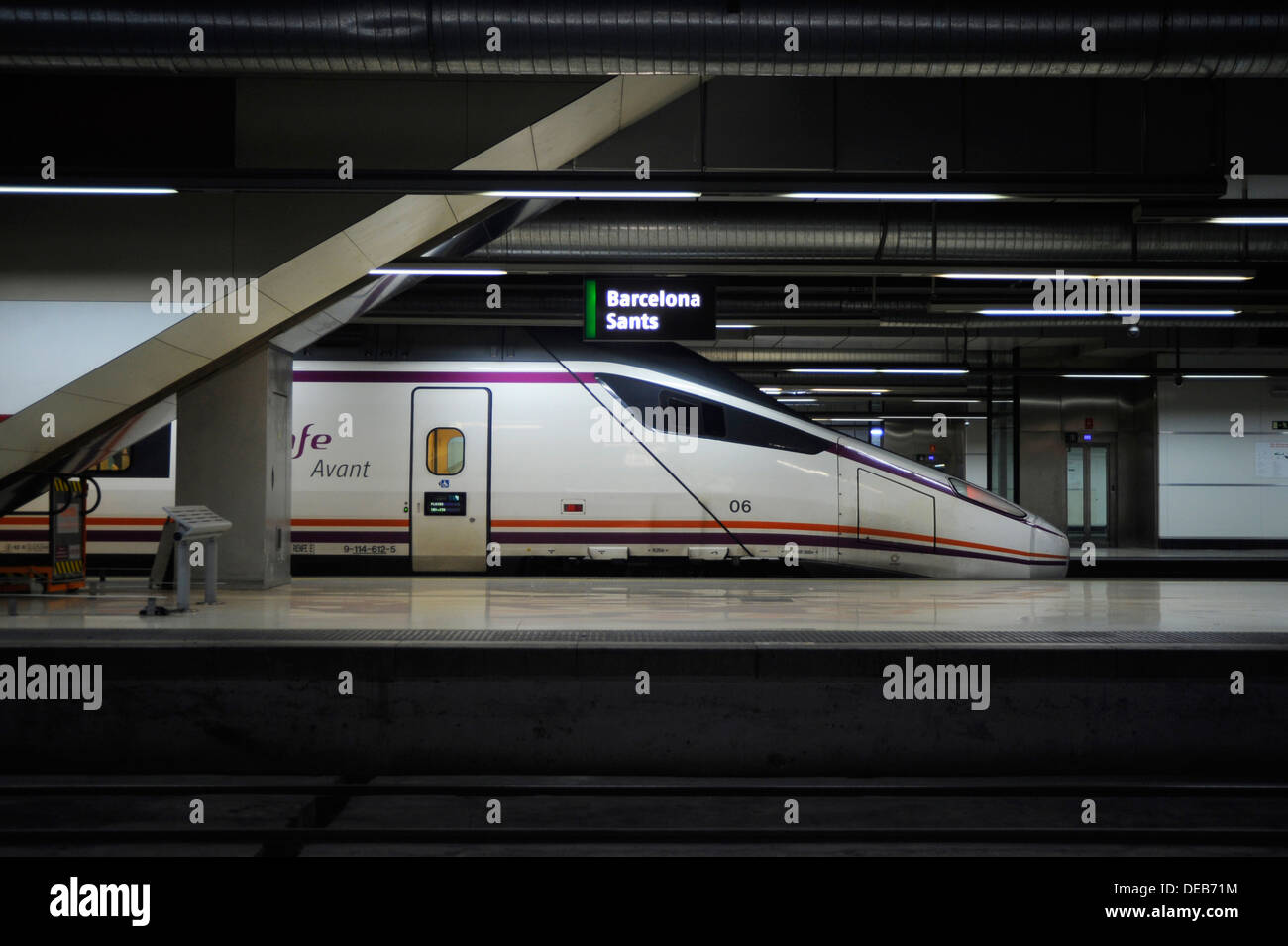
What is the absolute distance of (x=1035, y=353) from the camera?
824 inches

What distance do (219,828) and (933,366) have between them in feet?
42.1

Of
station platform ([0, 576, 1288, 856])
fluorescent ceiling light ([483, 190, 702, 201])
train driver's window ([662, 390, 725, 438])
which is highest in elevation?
fluorescent ceiling light ([483, 190, 702, 201])

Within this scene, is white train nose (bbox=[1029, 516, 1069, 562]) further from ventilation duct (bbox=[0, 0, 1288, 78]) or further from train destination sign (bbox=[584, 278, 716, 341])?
ventilation duct (bbox=[0, 0, 1288, 78])

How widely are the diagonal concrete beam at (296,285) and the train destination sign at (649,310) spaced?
170 centimetres

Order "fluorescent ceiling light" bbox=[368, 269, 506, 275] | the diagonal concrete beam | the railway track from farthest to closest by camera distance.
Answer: "fluorescent ceiling light" bbox=[368, 269, 506, 275] < the diagonal concrete beam < the railway track

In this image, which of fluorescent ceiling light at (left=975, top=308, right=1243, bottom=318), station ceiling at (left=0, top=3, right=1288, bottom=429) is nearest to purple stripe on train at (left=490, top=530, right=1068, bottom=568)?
station ceiling at (left=0, top=3, right=1288, bottom=429)

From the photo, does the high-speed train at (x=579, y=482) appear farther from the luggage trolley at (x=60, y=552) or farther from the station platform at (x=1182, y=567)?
the station platform at (x=1182, y=567)

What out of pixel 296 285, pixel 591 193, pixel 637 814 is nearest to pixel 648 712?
pixel 637 814

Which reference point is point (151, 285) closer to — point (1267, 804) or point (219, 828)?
point (219, 828)

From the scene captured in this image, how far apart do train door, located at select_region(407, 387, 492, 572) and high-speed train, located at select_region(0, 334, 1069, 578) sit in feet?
0.05

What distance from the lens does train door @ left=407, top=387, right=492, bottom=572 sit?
10.8m

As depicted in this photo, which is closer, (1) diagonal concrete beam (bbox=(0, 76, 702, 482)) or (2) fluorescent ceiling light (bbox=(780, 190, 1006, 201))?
(2) fluorescent ceiling light (bbox=(780, 190, 1006, 201))

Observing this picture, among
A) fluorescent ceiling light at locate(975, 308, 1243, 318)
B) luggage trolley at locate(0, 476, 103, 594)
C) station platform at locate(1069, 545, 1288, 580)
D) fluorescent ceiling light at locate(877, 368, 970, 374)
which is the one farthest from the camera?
fluorescent ceiling light at locate(877, 368, 970, 374)
